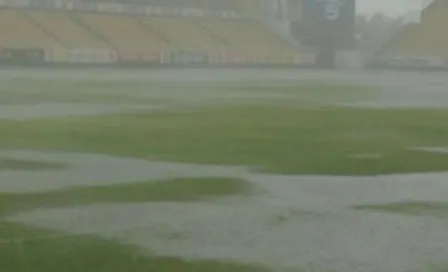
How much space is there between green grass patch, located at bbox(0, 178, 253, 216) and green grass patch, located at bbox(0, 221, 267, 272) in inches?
46.7

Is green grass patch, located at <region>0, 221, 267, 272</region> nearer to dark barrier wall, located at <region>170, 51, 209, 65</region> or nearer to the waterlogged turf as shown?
the waterlogged turf

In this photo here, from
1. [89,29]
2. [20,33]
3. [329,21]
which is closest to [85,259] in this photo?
[20,33]

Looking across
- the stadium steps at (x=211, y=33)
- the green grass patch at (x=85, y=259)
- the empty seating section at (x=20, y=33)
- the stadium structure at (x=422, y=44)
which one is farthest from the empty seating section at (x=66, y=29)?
the green grass patch at (x=85, y=259)

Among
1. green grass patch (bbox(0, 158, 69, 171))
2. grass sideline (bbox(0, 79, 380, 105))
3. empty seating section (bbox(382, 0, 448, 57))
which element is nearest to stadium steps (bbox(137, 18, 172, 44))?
empty seating section (bbox(382, 0, 448, 57))

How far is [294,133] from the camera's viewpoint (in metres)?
14.1

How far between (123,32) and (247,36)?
832 cm

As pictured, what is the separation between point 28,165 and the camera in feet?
32.2

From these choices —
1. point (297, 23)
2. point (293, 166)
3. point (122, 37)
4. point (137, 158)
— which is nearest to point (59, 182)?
point (137, 158)

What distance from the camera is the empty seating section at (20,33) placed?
3978cm

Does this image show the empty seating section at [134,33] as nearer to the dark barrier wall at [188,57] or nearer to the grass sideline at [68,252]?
the dark barrier wall at [188,57]

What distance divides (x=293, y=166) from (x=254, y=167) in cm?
43

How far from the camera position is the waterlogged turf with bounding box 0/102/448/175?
10.7 metres

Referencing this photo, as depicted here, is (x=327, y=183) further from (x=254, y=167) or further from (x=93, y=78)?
(x=93, y=78)

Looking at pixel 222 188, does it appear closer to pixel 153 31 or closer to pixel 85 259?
pixel 85 259
